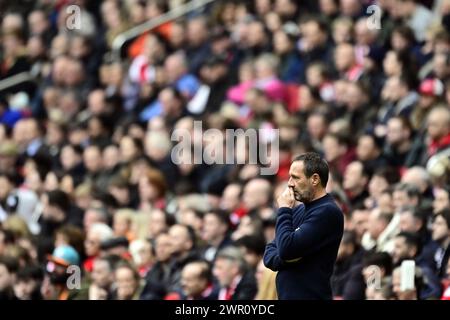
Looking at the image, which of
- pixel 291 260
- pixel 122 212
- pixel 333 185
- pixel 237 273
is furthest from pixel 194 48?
pixel 291 260

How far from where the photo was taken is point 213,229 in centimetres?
1099

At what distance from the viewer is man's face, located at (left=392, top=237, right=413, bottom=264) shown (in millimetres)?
9469

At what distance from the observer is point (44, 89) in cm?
1580

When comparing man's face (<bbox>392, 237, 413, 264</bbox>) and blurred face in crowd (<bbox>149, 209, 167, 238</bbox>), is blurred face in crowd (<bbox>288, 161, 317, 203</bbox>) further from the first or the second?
blurred face in crowd (<bbox>149, 209, 167, 238</bbox>)

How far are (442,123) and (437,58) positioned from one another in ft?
4.00

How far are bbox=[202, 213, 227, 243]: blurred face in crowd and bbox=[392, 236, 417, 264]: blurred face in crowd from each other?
1.86 meters

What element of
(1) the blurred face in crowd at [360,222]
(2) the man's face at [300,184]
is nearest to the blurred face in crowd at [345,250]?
(1) the blurred face in crowd at [360,222]

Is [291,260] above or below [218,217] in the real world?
below

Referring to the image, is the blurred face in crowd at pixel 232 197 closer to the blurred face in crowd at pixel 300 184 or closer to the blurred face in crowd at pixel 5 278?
the blurred face in crowd at pixel 5 278

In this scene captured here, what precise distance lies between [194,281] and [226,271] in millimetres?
242

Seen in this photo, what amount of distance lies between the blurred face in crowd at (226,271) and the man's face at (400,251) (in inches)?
44.3

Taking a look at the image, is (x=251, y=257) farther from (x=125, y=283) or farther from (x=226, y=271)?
(x=125, y=283)

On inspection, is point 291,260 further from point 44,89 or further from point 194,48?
point 44,89
